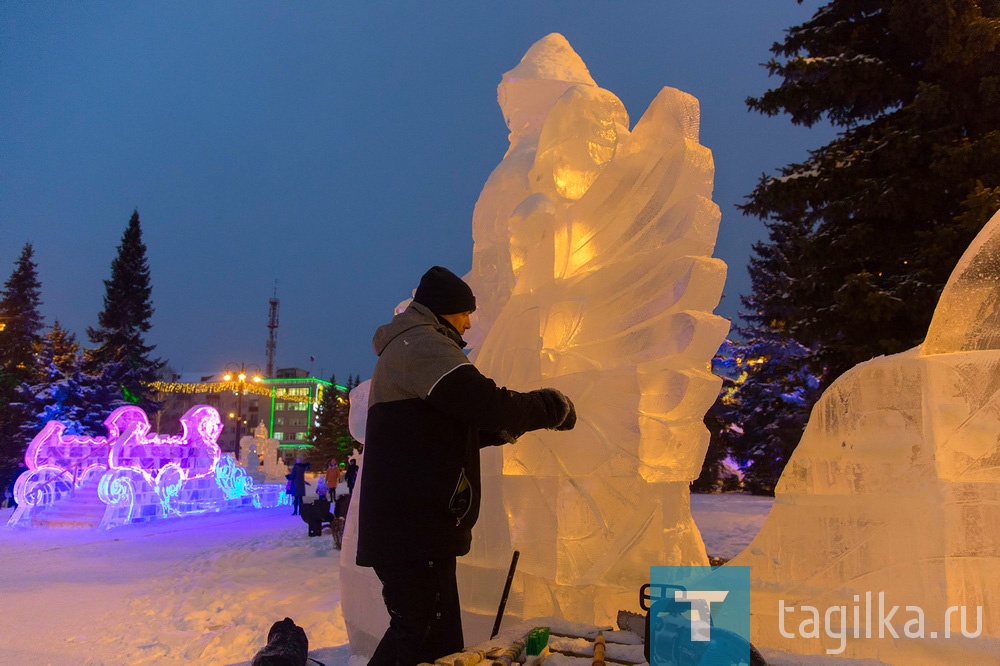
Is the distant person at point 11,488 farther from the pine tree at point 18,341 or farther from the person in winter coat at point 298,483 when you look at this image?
the person in winter coat at point 298,483

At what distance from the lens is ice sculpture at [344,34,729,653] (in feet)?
9.50

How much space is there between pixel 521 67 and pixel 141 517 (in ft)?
40.3

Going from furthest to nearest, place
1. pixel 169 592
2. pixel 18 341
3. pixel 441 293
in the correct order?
pixel 18 341 < pixel 169 592 < pixel 441 293

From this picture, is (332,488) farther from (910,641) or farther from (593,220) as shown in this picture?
(910,641)

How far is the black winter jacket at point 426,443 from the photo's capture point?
2070 millimetres

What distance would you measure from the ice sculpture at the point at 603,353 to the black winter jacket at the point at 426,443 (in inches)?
31.8

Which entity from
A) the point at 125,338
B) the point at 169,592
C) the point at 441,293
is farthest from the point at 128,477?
the point at 125,338

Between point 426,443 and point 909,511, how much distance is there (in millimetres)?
1706

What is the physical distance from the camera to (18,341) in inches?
1060

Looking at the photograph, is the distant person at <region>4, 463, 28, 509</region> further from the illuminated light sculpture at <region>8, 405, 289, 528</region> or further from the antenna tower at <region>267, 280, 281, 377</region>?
the antenna tower at <region>267, 280, 281, 377</region>

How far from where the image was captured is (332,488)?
51.5 feet

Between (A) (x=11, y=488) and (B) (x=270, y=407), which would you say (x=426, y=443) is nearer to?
(A) (x=11, y=488)

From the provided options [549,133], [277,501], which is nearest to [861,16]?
[549,133]

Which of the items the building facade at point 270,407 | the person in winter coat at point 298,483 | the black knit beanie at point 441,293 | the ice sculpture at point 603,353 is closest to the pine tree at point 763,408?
the person in winter coat at point 298,483
